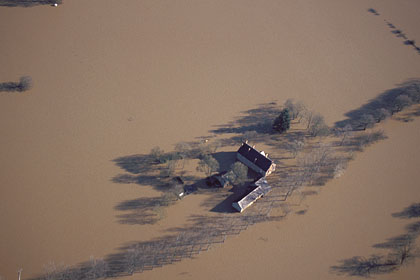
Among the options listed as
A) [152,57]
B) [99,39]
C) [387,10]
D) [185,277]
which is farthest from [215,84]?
[387,10]

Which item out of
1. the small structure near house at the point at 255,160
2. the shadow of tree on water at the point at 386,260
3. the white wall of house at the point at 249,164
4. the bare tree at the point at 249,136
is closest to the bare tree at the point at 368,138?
the small structure near house at the point at 255,160

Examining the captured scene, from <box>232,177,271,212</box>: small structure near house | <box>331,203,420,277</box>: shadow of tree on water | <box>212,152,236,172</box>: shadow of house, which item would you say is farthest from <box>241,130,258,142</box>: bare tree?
<box>331,203,420,277</box>: shadow of tree on water

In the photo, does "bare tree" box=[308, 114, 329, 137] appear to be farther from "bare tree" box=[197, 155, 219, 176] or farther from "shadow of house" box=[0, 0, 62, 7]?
"shadow of house" box=[0, 0, 62, 7]

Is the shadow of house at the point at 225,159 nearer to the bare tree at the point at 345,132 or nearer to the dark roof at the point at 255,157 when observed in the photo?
the dark roof at the point at 255,157

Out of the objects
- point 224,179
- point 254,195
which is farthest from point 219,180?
point 254,195

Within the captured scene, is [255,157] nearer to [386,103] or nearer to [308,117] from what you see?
[308,117]

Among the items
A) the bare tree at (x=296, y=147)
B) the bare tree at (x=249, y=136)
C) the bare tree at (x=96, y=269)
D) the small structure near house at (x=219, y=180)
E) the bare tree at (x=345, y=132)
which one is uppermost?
the bare tree at (x=249, y=136)

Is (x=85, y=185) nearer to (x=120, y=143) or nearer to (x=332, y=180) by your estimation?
(x=120, y=143)
